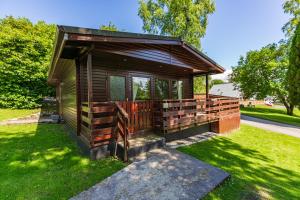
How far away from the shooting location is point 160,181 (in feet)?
11.2

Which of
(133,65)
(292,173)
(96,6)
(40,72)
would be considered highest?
(96,6)

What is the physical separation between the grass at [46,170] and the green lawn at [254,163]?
247 cm

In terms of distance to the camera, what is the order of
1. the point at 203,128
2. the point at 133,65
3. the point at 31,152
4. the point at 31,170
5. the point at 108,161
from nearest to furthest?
1. the point at 31,170
2. the point at 108,161
3. the point at 31,152
4. the point at 133,65
5. the point at 203,128

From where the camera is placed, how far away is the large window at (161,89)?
7952mm

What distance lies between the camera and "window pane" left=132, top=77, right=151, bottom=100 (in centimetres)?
696

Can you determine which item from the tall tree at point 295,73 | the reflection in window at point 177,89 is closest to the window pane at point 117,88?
the reflection in window at point 177,89

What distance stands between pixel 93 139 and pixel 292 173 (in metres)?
5.62

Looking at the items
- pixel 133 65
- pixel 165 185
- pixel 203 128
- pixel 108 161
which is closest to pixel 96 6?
pixel 133 65

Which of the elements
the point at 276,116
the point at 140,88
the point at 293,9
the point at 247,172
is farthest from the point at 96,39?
the point at 293,9

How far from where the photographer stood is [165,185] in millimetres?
3307

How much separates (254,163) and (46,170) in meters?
5.67

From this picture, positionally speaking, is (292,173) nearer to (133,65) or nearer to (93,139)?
(93,139)

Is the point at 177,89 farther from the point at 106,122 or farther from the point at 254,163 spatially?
the point at 106,122

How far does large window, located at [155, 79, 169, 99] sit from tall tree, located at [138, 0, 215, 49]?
41.8ft
